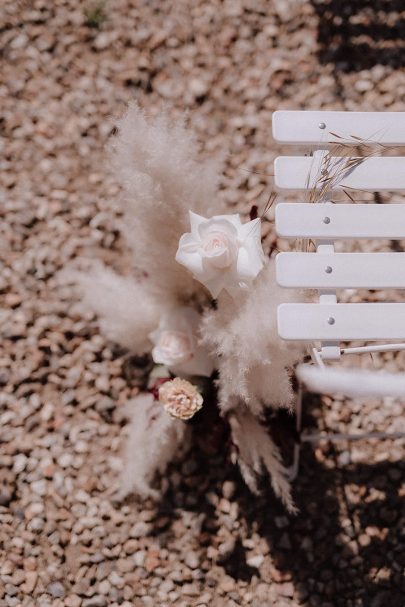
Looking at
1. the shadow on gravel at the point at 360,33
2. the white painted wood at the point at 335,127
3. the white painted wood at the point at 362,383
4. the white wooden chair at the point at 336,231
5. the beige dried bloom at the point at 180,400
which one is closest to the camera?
the white painted wood at the point at 362,383

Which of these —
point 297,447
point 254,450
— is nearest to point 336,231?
point 254,450

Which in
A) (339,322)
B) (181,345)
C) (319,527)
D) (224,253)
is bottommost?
(319,527)

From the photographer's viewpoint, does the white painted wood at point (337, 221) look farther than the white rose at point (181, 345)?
No

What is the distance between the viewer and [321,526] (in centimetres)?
172

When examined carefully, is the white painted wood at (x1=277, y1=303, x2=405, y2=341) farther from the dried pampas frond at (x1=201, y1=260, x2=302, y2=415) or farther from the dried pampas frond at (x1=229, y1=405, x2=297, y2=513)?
the dried pampas frond at (x1=229, y1=405, x2=297, y2=513)

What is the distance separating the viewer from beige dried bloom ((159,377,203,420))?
1.46 m

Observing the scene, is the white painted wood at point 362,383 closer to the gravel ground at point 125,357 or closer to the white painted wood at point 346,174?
the white painted wood at point 346,174

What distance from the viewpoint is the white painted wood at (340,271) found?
49.3 inches

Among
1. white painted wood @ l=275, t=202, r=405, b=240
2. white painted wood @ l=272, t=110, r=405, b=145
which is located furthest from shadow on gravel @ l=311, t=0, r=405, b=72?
white painted wood @ l=275, t=202, r=405, b=240

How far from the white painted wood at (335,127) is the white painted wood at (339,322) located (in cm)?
36

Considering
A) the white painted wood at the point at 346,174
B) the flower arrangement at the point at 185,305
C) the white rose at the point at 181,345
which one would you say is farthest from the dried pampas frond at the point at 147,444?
the white painted wood at the point at 346,174

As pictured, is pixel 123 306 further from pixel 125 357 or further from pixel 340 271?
pixel 340 271

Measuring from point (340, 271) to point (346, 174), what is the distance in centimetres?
21

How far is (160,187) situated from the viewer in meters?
1.37
